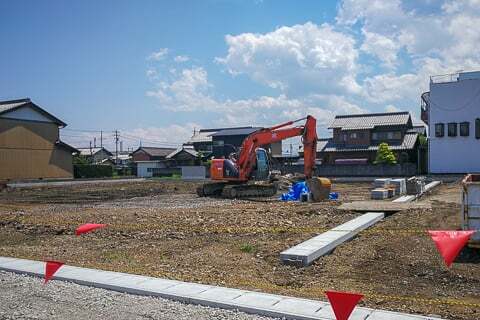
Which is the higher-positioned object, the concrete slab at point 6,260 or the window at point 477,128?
the window at point 477,128

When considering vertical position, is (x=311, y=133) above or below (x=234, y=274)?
above

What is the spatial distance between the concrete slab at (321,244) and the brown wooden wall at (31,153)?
1516 inches

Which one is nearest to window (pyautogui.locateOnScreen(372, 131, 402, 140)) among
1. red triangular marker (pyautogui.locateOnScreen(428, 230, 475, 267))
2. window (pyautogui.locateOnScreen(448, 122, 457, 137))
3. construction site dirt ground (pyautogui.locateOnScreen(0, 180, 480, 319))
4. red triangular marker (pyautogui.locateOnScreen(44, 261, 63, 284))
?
window (pyautogui.locateOnScreen(448, 122, 457, 137))

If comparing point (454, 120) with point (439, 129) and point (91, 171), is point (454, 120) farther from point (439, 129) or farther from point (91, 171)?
point (91, 171)

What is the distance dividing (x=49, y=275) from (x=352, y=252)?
194 inches

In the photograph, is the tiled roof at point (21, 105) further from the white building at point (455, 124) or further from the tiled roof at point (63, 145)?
the white building at point (455, 124)

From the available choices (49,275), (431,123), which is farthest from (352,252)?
(431,123)

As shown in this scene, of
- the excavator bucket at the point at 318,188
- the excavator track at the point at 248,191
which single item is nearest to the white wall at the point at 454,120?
the excavator track at the point at 248,191

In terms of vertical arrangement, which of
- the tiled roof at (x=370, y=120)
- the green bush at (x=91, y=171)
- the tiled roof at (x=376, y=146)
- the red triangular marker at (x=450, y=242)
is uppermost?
the tiled roof at (x=370, y=120)

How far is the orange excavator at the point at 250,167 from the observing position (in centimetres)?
2205

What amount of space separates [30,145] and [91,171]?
907cm

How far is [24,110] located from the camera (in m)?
44.4

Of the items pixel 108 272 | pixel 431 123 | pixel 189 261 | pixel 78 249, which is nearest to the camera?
pixel 108 272

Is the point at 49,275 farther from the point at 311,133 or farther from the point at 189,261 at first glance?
the point at 311,133
